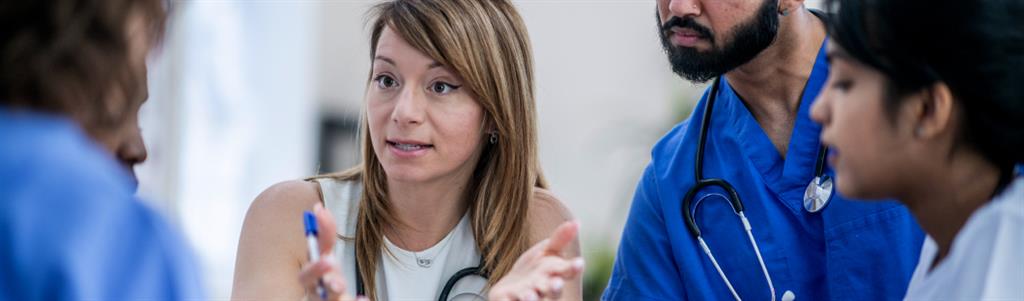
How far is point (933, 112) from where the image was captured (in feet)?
4.16

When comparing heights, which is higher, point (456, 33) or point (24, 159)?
point (24, 159)

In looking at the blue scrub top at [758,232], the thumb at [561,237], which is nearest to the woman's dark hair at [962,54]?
the thumb at [561,237]

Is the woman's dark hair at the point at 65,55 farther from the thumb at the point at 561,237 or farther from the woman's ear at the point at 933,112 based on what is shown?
the woman's ear at the point at 933,112

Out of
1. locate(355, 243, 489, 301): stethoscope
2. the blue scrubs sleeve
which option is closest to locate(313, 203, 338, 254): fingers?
locate(355, 243, 489, 301): stethoscope

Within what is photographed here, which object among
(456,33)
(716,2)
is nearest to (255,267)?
(456,33)

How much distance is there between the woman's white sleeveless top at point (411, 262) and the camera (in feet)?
6.02

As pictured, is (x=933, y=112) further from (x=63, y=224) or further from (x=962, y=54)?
(x=63, y=224)

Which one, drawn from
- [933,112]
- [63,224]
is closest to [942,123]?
[933,112]

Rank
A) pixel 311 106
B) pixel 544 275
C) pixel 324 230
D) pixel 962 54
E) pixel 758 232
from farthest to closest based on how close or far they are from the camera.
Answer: pixel 311 106 → pixel 758 232 → pixel 544 275 → pixel 324 230 → pixel 962 54

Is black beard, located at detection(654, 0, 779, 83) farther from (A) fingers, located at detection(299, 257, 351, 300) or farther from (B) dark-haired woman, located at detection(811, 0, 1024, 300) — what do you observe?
(A) fingers, located at detection(299, 257, 351, 300)

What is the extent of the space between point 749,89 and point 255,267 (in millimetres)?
859

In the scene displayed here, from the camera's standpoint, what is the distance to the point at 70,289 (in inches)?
33.3

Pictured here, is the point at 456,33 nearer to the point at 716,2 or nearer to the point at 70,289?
the point at 716,2

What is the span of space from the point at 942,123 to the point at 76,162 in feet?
2.88
